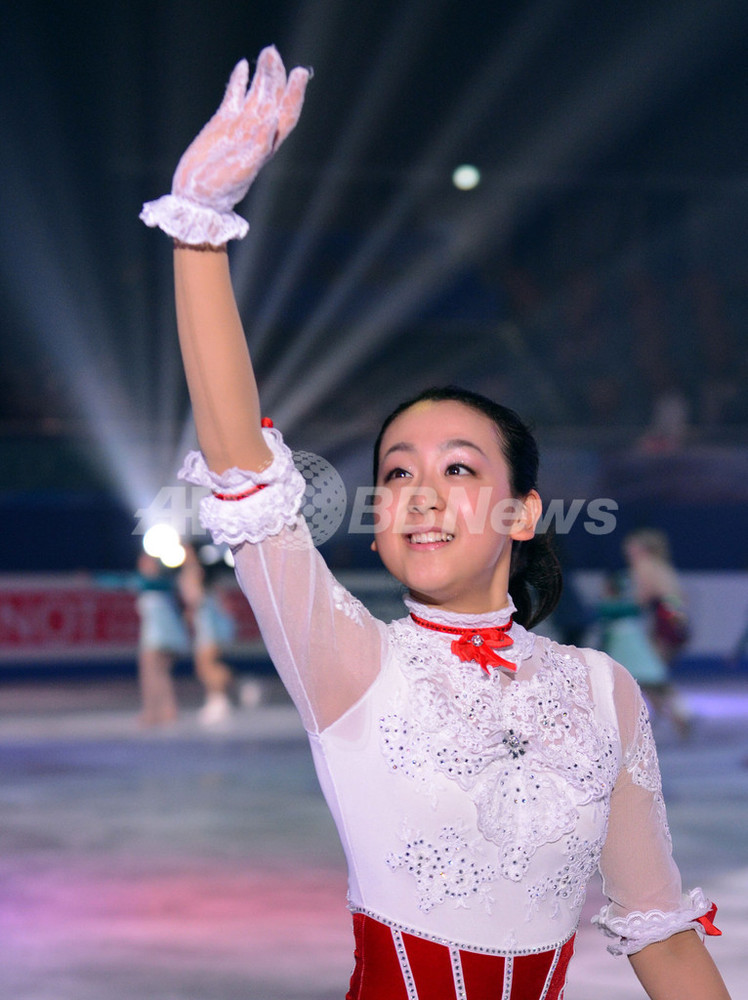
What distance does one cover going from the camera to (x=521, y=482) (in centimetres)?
174

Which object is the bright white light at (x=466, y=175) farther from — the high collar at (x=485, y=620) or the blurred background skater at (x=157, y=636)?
the high collar at (x=485, y=620)

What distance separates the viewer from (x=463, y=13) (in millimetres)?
10992

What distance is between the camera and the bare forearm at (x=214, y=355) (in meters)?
1.35

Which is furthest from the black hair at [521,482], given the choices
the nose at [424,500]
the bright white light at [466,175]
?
Result: the bright white light at [466,175]

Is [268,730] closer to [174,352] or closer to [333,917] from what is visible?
[333,917]

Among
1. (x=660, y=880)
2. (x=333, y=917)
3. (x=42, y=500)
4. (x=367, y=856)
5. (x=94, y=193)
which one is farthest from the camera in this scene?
(x=94, y=193)

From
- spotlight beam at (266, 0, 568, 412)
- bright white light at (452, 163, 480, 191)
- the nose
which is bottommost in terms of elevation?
the nose

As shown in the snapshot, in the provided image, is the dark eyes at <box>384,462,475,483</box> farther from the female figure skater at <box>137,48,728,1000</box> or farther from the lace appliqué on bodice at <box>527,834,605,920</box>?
the lace appliqué on bodice at <box>527,834,605,920</box>

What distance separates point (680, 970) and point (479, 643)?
1.77 feet

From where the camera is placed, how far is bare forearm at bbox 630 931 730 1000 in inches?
66.0

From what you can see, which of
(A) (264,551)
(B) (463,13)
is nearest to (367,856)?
(A) (264,551)

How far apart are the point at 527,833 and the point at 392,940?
0.22 metres

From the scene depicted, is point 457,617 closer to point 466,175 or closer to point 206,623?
point 206,623

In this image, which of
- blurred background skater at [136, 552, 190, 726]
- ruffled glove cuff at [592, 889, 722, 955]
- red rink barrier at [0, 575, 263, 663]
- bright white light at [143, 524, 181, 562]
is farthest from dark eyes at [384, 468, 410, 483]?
red rink barrier at [0, 575, 263, 663]
